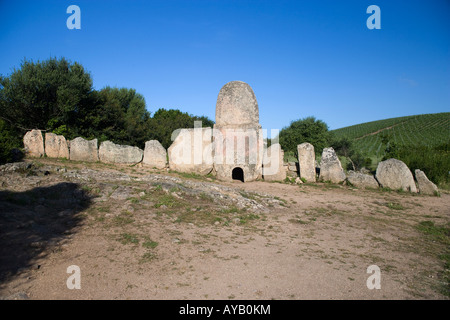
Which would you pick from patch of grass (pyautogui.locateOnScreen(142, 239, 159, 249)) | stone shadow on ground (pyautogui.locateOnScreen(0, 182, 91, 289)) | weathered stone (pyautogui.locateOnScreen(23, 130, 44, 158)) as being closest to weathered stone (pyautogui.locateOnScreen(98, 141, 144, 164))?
weathered stone (pyautogui.locateOnScreen(23, 130, 44, 158))

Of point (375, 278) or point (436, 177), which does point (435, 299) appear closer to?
point (375, 278)

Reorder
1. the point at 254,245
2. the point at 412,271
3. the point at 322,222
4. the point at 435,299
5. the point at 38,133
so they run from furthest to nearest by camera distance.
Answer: the point at 38,133 → the point at 322,222 → the point at 254,245 → the point at 412,271 → the point at 435,299

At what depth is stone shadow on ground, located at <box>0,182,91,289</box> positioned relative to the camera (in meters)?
4.68

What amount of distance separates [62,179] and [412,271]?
9.34m

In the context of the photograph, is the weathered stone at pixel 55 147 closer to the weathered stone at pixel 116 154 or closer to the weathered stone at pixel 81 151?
the weathered stone at pixel 81 151

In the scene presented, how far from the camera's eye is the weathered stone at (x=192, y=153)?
15078 millimetres

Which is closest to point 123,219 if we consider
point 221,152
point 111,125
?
point 221,152

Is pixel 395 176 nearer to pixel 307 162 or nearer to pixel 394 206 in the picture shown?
pixel 394 206

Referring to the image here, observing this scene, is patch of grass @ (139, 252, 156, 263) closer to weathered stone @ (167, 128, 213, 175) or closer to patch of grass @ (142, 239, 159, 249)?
patch of grass @ (142, 239, 159, 249)

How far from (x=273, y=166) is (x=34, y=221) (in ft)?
36.7

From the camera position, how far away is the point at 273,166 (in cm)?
1502

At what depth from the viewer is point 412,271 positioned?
5.16m

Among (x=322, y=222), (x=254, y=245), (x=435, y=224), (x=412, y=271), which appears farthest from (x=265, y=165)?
(x=412, y=271)

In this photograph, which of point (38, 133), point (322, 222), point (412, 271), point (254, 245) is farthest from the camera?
point (38, 133)
